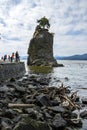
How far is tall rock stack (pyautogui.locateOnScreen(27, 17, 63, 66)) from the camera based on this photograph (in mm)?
129125

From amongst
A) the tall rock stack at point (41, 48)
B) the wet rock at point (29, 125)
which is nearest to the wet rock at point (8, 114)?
the wet rock at point (29, 125)

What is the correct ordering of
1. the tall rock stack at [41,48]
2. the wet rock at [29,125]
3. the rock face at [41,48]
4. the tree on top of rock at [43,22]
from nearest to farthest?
the wet rock at [29,125]
the rock face at [41,48]
the tall rock stack at [41,48]
the tree on top of rock at [43,22]

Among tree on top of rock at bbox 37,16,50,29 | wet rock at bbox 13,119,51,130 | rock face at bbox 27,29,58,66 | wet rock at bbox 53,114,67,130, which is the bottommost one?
wet rock at bbox 53,114,67,130

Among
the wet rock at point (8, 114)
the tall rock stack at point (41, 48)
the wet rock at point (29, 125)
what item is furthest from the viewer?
the tall rock stack at point (41, 48)

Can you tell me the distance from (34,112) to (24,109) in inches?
58.5

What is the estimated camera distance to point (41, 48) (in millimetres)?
133625

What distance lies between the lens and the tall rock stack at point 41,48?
12912 centimetres

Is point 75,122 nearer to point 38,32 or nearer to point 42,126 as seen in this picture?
point 42,126

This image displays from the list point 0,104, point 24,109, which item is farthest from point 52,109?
point 0,104

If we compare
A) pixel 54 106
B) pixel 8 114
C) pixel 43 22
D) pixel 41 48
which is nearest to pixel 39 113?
pixel 8 114

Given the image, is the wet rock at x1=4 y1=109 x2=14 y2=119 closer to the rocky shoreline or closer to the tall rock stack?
the rocky shoreline

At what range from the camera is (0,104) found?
18.5m

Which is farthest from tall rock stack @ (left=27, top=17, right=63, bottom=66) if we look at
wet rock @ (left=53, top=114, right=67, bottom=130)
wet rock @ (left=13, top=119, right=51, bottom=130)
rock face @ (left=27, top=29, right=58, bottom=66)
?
wet rock @ (left=13, top=119, right=51, bottom=130)

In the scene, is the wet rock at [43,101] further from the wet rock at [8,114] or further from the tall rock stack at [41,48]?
the tall rock stack at [41,48]
